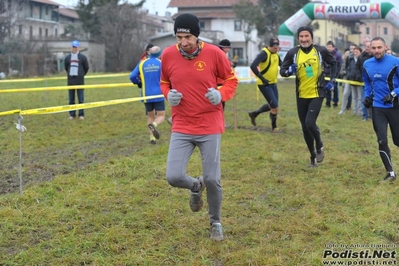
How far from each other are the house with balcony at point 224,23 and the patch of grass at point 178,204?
59.5 meters

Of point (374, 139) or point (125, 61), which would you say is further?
point (125, 61)

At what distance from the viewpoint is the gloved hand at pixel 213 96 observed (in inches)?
193

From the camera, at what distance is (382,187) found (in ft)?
23.8

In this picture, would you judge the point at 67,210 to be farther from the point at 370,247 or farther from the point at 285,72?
the point at 285,72

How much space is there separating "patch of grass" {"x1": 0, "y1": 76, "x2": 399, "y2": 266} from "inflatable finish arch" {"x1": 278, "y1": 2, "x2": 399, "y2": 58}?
45.4 feet

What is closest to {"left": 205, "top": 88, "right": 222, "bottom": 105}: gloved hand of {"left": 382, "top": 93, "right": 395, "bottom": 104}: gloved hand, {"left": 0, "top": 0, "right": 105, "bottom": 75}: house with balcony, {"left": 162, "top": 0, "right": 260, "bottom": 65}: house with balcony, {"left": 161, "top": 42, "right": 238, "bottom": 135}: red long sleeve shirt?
{"left": 161, "top": 42, "right": 238, "bottom": 135}: red long sleeve shirt

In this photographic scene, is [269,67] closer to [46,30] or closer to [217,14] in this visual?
[46,30]

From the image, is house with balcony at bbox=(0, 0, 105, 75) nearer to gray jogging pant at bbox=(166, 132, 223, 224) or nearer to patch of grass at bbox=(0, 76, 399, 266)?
patch of grass at bbox=(0, 76, 399, 266)

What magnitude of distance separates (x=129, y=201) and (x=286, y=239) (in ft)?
6.73

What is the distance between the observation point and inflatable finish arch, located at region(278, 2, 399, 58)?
2359 centimetres

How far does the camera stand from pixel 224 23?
7238 cm

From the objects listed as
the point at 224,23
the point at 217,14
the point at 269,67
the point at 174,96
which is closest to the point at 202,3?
the point at 217,14

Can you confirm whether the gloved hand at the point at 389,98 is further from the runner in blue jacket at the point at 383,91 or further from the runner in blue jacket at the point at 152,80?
the runner in blue jacket at the point at 152,80

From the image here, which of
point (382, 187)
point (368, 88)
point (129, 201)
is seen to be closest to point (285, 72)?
point (368, 88)
